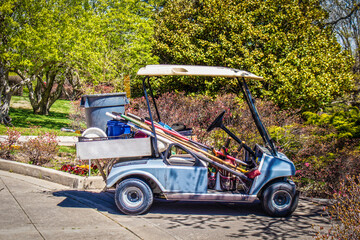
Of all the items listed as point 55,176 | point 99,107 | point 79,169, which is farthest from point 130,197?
point 79,169

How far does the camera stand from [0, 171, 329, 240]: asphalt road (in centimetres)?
482

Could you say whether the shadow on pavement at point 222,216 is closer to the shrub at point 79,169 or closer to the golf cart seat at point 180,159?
the golf cart seat at point 180,159

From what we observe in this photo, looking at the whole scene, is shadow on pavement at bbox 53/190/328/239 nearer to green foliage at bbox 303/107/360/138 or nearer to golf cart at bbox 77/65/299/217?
golf cart at bbox 77/65/299/217

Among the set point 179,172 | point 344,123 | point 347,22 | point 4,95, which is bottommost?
point 179,172

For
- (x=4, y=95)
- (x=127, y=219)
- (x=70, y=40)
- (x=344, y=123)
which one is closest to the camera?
(x=127, y=219)

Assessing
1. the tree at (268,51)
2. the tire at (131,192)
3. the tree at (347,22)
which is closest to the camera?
the tire at (131,192)

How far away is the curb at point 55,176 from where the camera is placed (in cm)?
711

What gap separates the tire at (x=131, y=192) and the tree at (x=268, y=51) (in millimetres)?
9426

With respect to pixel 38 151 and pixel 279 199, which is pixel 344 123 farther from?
pixel 38 151

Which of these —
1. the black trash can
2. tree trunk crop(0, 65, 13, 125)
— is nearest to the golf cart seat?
the black trash can

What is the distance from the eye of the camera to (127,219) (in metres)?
5.42

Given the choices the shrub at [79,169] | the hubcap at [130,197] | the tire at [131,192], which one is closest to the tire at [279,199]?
the tire at [131,192]

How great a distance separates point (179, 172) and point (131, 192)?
2.63 feet

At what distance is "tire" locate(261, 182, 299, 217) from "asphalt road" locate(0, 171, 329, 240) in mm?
127
